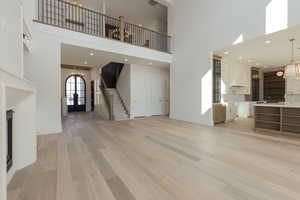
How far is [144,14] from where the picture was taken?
347 inches

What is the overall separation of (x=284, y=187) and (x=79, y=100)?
1085 cm

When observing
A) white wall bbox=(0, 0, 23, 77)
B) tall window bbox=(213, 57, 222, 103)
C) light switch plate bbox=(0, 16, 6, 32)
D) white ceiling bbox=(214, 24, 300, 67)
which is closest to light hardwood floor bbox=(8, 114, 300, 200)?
white wall bbox=(0, 0, 23, 77)

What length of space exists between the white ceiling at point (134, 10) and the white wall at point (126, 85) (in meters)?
3.43

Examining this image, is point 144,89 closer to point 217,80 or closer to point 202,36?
point 217,80

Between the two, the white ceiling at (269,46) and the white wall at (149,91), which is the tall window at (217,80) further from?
the white wall at (149,91)

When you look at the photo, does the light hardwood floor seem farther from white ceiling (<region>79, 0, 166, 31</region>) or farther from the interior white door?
white ceiling (<region>79, 0, 166, 31</region>)

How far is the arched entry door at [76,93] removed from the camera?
983cm

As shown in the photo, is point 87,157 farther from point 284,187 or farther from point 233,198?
point 284,187

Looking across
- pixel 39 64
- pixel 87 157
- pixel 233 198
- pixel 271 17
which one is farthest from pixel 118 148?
pixel 271 17

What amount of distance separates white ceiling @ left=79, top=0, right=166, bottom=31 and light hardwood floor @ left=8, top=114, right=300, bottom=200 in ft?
23.3

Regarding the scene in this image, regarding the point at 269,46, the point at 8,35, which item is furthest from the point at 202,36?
the point at 8,35

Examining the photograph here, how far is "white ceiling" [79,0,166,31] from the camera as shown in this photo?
7.64 metres

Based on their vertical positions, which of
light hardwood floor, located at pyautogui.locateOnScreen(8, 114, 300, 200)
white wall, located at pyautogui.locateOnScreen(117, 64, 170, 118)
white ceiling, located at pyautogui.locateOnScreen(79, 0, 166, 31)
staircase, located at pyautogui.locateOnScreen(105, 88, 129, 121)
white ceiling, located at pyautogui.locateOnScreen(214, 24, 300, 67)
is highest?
white ceiling, located at pyautogui.locateOnScreen(79, 0, 166, 31)

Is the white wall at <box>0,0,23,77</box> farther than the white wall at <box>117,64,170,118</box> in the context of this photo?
No
